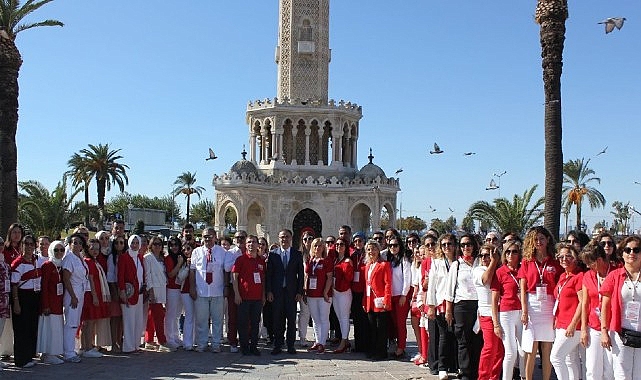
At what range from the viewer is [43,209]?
102 ft

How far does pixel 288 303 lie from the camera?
1148 centimetres

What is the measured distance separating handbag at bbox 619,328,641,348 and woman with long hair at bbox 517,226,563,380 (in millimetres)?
1248

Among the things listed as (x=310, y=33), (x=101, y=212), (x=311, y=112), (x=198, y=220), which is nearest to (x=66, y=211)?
(x=101, y=212)

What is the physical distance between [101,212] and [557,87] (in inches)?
1290

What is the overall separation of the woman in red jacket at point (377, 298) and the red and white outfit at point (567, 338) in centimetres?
328

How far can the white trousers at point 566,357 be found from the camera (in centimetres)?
763

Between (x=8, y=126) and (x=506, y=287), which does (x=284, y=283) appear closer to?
(x=506, y=287)

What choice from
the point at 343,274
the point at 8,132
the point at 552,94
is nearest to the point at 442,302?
the point at 343,274

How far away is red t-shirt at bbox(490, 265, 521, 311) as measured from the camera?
8.11m

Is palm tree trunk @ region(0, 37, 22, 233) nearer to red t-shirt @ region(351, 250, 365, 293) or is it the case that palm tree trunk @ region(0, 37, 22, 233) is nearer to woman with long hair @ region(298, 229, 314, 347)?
woman with long hair @ region(298, 229, 314, 347)

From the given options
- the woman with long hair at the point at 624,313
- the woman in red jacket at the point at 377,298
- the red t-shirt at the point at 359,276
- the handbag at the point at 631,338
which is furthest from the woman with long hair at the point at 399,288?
the handbag at the point at 631,338

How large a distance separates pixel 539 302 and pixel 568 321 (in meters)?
0.41

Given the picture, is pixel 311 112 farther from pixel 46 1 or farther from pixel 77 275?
pixel 77 275

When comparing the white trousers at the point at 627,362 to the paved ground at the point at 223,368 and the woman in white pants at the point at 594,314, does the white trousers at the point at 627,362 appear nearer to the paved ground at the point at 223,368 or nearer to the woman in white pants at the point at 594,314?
the woman in white pants at the point at 594,314
